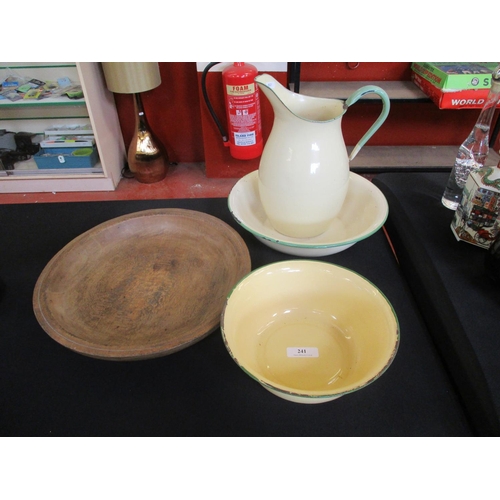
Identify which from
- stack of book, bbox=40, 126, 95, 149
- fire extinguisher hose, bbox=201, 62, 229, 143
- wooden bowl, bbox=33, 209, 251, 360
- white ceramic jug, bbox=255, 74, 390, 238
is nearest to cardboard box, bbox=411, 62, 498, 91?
fire extinguisher hose, bbox=201, 62, 229, 143

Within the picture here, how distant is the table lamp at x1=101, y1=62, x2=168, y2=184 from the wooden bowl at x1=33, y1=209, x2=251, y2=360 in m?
Result: 1.00

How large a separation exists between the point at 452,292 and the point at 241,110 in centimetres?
119

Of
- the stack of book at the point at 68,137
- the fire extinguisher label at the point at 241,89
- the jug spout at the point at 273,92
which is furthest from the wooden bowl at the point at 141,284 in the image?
the stack of book at the point at 68,137

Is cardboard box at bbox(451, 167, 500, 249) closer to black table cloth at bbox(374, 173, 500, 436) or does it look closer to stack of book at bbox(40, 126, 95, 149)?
black table cloth at bbox(374, 173, 500, 436)

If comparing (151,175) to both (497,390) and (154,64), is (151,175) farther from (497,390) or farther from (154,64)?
(497,390)

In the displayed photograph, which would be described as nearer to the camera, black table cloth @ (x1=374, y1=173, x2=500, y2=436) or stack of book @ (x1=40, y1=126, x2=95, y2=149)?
black table cloth @ (x1=374, y1=173, x2=500, y2=436)

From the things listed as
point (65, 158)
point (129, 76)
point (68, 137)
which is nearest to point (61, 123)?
point (68, 137)

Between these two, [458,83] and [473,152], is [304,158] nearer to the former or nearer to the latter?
[473,152]

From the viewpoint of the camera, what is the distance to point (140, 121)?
1.81 metres

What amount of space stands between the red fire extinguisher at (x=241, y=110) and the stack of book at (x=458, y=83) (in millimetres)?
745

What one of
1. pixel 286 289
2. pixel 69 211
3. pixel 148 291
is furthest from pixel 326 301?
pixel 69 211

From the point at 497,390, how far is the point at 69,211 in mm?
958

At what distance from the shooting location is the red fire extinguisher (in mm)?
1537

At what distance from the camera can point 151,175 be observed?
1.95 m
